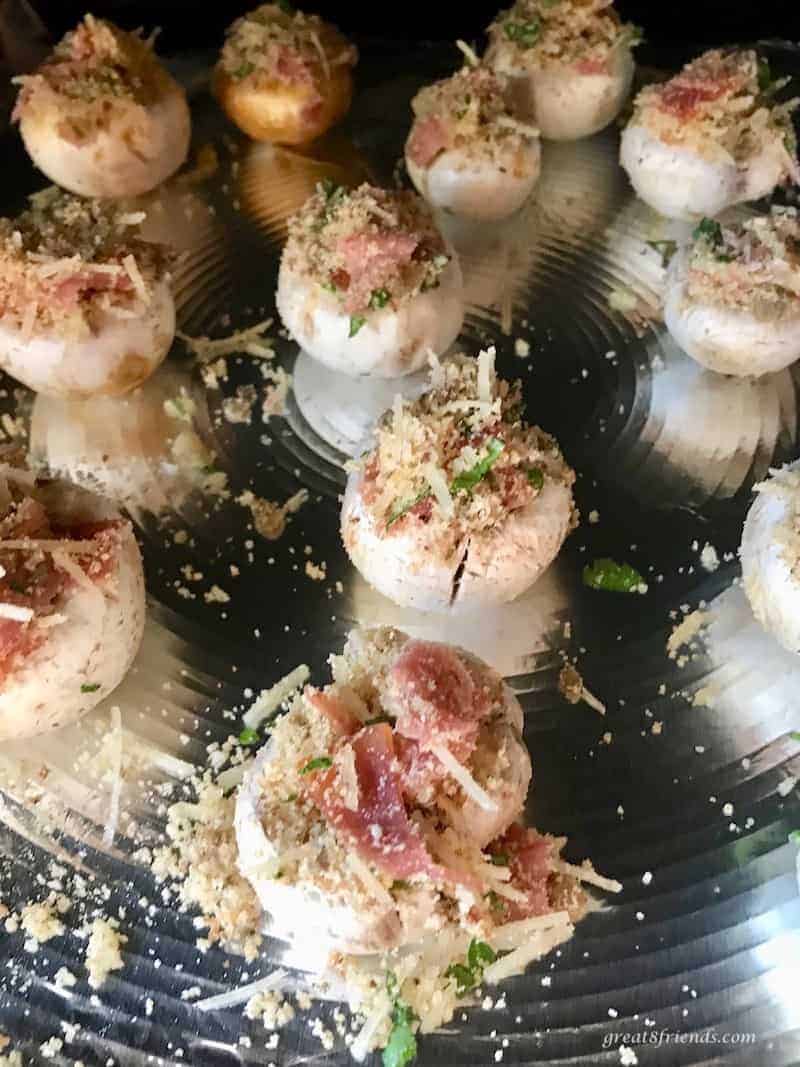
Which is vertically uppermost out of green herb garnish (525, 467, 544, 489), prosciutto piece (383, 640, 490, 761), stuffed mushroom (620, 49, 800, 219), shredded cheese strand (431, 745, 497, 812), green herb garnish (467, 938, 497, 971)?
stuffed mushroom (620, 49, 800, 219)

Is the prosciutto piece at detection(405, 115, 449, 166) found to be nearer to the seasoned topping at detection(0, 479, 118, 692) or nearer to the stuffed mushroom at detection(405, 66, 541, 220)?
the stuffed mushroom at detection(405, 66, 541, 220)

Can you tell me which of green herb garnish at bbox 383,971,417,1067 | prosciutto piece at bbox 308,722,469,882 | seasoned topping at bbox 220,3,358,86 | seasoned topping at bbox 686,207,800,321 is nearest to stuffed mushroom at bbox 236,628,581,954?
prosciutto piece at bbox 308,722,469,882

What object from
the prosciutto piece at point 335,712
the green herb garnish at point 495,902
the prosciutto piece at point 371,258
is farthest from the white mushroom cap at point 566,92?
the green herb garnish at point 495,902

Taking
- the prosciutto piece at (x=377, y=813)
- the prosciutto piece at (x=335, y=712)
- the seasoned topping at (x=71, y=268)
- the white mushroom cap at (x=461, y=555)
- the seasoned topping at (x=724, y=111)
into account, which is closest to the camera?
the prosciutto piece at (x=377, y=813)

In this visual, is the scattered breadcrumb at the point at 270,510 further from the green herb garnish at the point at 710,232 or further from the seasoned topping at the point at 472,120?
the green herb garnish at the point at 710,232

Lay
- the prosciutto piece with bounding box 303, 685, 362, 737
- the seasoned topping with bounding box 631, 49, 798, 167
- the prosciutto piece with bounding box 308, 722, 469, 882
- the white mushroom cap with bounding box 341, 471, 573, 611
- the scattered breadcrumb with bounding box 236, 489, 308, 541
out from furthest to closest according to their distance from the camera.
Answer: the seasoned topping with bounding box 631, 49, 798, 167 → the scattered breadcrumb with bounding box 236, 489, 308, 541 → the white mushroom cap with bounding box 341, 471, 573, 611 → the prosciutto piece with bounding box 303, 685, 362, 737 → the prosciutto piece with bounding box 308, 722, 469, 882

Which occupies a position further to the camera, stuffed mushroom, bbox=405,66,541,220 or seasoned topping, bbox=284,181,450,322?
stuffed mushroom, bbox=405,66,541,220

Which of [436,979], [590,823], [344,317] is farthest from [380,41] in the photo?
[436,979]
